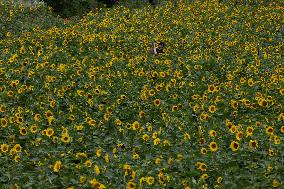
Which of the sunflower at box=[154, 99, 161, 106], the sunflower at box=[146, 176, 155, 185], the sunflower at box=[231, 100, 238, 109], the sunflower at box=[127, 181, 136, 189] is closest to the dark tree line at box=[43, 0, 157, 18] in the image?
the sunflower at box=[154, 99, 161, 106]

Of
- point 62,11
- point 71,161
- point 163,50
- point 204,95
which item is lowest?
point 71,161

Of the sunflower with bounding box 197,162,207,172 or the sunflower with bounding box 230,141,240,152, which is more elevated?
the sunflower with bounding box 230,141,240,152

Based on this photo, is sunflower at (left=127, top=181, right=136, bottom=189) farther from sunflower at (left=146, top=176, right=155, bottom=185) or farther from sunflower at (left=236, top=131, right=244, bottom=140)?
sunflower at (left=236, top=131, right=244, bottom=140)

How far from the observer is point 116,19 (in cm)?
1362

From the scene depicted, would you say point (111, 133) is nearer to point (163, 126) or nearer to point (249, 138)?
point (163, 126)

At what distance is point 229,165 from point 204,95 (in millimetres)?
1983

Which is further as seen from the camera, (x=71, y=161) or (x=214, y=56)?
(x=214, y=56)

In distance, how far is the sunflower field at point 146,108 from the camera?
15.2 feet

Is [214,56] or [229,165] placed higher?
[214,56]

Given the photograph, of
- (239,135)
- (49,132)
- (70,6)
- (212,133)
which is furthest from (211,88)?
(70,6)

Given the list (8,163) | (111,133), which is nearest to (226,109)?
(111,133)

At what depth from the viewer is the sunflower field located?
4.63m

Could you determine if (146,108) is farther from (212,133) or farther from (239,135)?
(239,135)

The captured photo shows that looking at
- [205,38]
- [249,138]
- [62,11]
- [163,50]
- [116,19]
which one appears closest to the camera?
[249,138]
